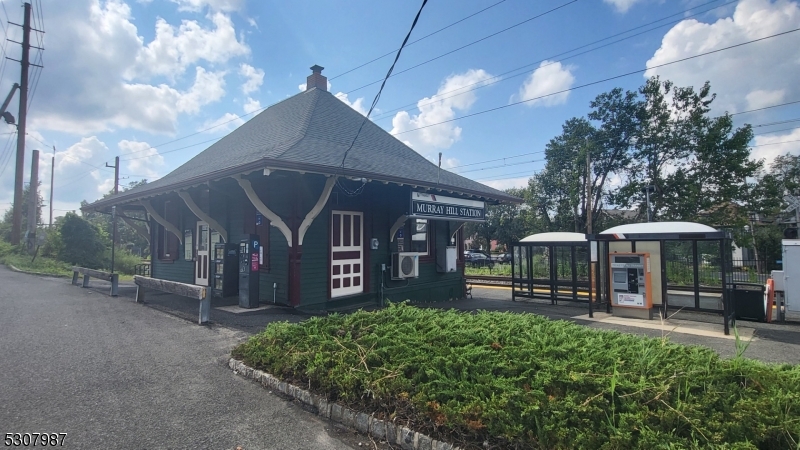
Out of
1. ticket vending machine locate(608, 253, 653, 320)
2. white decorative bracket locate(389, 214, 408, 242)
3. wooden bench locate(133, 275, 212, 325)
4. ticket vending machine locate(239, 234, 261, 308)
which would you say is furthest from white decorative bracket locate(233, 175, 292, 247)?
ticket vending machine locate(608, 253, 653, 320)

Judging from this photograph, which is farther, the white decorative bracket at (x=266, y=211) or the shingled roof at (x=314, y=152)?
the white decorative bracket at (x=266, y=211)

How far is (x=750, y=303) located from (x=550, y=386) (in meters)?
9.64

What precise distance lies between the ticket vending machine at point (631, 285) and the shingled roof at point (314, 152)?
3.92m

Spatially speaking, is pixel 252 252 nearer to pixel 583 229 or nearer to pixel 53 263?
pixel 53 263

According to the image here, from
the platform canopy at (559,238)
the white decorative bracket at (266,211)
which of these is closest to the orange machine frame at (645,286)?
the platform canopy at (559,238)

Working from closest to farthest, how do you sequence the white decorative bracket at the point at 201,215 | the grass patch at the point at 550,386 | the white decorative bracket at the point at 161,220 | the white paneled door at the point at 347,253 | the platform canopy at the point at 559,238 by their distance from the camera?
the grass patch at the point at 550,386, the white paneled door at the point at 347,253, the white decorative bracket at the point at 201,215, the platform canopy at the point at 559,238, the white decorative bracket at the point at 161,220

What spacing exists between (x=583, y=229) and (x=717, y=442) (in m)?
31.7

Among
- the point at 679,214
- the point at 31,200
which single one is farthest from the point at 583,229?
the point at 31,200

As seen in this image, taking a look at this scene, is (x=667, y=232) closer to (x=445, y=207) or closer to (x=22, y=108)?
(x=445, y=207)

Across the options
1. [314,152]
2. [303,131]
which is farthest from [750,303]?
[303,131]

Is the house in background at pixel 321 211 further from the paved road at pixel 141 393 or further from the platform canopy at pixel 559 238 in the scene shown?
the paved road at pixel 141 393

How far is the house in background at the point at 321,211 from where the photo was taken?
28.4 ft

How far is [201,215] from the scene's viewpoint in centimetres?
1034

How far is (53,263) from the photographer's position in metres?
21.7
